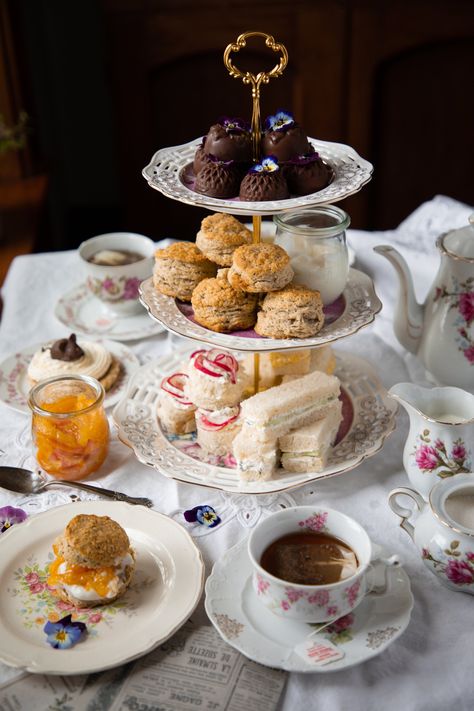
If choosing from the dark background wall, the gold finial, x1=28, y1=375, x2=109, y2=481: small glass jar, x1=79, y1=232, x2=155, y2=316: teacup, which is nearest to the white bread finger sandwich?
x1=28, y1=375, x2=109, y2=481: small glass jar

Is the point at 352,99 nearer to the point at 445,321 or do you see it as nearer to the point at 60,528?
the point at 445,321

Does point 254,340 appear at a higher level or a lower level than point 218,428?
higher

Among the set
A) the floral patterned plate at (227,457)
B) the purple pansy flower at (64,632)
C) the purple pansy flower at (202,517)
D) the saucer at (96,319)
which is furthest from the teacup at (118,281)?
the purple pansy flower at (64,632)

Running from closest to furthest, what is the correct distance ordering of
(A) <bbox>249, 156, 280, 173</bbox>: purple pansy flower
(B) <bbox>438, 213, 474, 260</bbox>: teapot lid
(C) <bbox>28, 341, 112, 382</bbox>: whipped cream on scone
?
(A) <bbox>249, 156, 280, 173</bbox>: purple pansy flower < (B) <bbox>438, 213, 474, 260</bbox>: teapot lid < (C) <bbox>28, 341, 112, 382</bbox>: whipped cream on scone

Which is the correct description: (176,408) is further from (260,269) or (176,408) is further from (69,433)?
(260,269)

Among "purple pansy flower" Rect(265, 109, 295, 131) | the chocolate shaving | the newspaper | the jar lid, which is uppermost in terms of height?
"purple pansy flower" Rect(265, 109, 295, 131)

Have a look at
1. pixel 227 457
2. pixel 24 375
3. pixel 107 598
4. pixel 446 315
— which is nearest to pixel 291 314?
pixel 227 457

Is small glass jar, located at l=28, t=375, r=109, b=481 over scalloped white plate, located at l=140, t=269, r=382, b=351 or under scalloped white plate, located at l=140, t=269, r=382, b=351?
under

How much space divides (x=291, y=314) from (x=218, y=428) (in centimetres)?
25

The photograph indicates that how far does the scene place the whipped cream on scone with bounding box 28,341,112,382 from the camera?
1.59 m

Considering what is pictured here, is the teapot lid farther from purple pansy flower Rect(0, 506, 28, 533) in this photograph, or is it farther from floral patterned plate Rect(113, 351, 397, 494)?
purple pansy flower Rect(0, 506, 28, 533)

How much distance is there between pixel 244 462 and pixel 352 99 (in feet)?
7.27

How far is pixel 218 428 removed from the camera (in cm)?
138

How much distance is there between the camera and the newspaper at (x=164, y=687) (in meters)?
1.01
